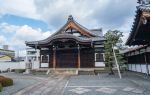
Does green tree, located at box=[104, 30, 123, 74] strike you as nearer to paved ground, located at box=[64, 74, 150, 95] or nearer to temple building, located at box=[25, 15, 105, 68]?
temple building, located at box=[25, 15, 105, 68]

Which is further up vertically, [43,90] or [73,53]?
[73,53]

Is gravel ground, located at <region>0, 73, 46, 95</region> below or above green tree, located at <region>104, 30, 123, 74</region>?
below

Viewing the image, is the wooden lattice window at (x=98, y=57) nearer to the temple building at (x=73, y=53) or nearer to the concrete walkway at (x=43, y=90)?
the temple building at (x=73, y=53)

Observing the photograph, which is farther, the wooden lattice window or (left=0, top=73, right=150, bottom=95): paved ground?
the wooden lattice window

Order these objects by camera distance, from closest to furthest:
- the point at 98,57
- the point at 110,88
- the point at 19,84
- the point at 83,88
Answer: the point at 110,88 → the point at 83,88 → the point at 19,84 → the point at 98,57

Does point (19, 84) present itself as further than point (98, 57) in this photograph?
No

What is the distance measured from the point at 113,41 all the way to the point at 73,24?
455 inches

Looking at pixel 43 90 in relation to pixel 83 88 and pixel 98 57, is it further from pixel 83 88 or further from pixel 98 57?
pixel 98 57

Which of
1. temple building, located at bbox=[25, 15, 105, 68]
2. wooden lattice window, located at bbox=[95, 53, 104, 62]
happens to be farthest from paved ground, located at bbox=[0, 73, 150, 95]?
wooden lattice window, located at bbox=[95, 53, 104, 62]

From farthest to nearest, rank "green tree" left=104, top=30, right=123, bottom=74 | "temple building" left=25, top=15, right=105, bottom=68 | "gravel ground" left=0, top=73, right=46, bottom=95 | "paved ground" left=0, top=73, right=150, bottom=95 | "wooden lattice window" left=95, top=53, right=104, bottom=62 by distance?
"wooden lattice window" left=95, top=53, right=104, bottom=62, "temple building" left=25, top=15, right=105, bottom=68, "green tree" left=104, top=30, right=123, bottom=74, "gravel ground" left=0, top=73, right=46, bottom=95, "paved ground" left=0, top=73, right=150, bottom=95

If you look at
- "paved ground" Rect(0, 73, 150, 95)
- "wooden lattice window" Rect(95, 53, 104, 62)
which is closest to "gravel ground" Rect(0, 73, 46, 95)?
"paved ground" Rect(0, 73, 150, 95)

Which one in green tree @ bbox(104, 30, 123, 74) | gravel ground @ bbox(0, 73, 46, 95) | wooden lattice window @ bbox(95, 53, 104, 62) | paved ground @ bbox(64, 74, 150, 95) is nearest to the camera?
paved ground @ bbox(64, 74, 150, 95)

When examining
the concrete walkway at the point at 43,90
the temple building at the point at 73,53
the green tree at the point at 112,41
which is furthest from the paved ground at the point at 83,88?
the temple building at the point at 73,53

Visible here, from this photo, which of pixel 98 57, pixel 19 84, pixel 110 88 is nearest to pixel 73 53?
pixel 98 57
